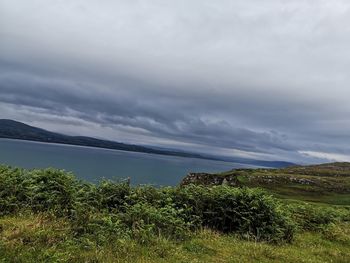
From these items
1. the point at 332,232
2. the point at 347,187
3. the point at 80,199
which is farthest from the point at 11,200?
the point at 347,187

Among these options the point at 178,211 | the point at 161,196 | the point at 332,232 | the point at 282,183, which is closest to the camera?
the point at 178,211

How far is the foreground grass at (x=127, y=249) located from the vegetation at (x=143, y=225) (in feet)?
0.09

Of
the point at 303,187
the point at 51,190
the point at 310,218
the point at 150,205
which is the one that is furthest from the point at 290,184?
the point at 51,190

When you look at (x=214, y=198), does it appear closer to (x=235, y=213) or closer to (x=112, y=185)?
(x=235, y=213)

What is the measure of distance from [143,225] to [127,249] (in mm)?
2206

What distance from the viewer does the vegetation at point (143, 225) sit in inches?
397

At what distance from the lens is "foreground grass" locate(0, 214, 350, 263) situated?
919cm

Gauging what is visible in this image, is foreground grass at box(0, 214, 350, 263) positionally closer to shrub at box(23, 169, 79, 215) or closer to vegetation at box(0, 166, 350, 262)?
vegetation at box(0, 166, 350, 262)

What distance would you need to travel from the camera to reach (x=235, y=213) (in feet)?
52.6

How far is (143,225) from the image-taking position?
12523mm

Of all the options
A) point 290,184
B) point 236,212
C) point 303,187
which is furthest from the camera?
point 290,184

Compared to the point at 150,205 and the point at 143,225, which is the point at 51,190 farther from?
the point at 143,225

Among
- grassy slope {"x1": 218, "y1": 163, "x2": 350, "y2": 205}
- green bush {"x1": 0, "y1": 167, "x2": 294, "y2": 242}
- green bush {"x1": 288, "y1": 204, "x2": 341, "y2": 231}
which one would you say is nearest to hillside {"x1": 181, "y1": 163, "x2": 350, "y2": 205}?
grassy slope {"x1": 218, "y1": 163, "x2": 350, "y2": 205}

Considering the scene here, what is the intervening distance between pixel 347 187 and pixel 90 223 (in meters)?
126
